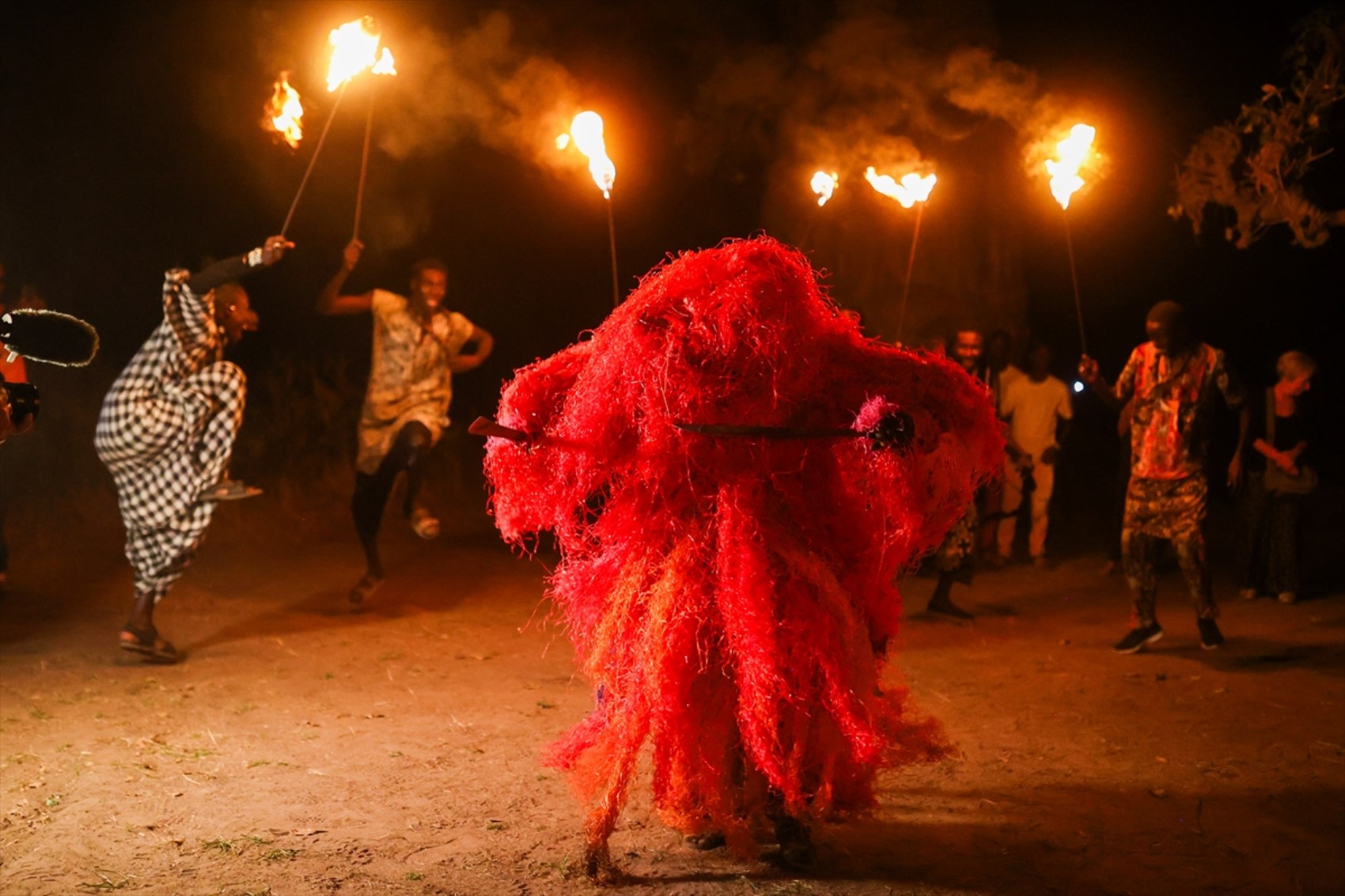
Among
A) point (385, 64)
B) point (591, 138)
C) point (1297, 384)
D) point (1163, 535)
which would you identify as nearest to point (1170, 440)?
point (1163, 535)

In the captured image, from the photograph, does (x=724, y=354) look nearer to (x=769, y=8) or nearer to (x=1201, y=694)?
(x=1201, y=694)

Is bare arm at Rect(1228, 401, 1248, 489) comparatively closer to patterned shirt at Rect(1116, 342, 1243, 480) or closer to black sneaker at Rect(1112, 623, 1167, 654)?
A: patterned shirt at Rect(1116, 342, 1243, 480)

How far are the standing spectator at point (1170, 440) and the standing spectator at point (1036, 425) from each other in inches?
114

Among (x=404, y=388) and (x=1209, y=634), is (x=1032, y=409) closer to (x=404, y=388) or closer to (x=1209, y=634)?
(x=1209, y=634)

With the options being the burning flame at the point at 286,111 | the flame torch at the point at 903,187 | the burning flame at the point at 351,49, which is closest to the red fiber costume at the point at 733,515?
the burning flame at the point at 351,49

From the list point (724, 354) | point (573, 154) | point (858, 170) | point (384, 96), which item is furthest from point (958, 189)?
point (724, 354)

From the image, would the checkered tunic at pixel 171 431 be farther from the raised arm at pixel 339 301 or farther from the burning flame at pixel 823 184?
the burning flame at pixel 823 184

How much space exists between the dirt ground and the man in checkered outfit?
665mm

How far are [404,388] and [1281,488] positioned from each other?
679cm

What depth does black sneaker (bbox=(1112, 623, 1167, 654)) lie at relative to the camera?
7.49m

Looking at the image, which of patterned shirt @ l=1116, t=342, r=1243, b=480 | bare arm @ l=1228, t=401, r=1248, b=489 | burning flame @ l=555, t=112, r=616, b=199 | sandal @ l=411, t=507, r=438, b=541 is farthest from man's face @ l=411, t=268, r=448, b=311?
bare arm @ l=1228, t=401, r=1248, b=489

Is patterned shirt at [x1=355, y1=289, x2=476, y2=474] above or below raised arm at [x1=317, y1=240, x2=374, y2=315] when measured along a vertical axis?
below

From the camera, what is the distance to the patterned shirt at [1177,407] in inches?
282

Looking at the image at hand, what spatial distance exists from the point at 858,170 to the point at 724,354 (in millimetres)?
8352
